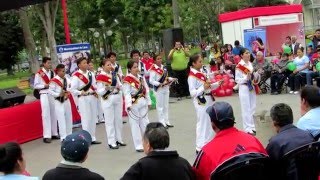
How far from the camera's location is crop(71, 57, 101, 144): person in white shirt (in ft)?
34.3

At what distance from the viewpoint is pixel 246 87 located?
394 inches

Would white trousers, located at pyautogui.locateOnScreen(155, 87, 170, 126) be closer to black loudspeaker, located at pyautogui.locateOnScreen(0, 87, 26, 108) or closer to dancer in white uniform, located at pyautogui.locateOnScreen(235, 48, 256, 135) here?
dancer in white uniform, located at pyautogui.locateOnScreen(235, 48, 256, 135)

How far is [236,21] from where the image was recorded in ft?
75.5

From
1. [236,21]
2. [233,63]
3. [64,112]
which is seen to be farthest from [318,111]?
[236,21]

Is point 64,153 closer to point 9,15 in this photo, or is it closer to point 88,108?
point 88,108

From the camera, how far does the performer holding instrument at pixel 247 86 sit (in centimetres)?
992

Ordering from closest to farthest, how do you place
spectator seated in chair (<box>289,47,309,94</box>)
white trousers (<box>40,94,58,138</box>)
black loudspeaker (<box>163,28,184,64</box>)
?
white trousers (<box>40,94,58,138</box>) < spectator seated in chair (<box>289,47,309,94</box>) < black loudspeaker (<box>163,28,184,64</box>)

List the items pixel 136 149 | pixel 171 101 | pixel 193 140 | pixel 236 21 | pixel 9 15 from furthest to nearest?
pixel 9 15, pixel 236 21, pixel 171 101, pixel 193 140, pixel 136 149

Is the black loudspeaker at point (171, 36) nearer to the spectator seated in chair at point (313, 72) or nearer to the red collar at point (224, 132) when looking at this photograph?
the spectator seated in chair at point (313, 72)

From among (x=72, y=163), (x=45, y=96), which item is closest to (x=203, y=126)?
(x=45, y=96)

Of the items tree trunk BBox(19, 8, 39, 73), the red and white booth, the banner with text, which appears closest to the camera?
the banner with text

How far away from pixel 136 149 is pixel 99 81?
1576mm

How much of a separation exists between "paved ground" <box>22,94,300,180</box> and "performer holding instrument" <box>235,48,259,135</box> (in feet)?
1.51

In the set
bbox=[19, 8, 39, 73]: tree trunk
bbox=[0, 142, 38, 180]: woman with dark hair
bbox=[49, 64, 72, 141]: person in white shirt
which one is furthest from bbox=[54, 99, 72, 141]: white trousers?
bbox=[19, 8, 39, 73]: tree trunk
